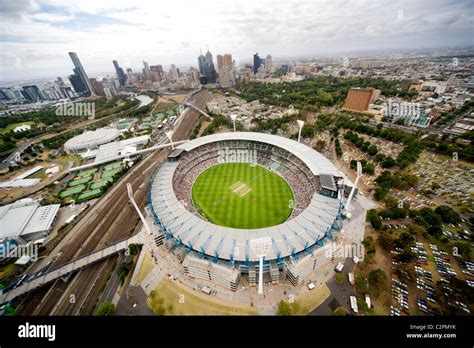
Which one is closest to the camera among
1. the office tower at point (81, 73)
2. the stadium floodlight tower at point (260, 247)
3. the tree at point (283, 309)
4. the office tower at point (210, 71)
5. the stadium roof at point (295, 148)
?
the tree at point (283, 309)

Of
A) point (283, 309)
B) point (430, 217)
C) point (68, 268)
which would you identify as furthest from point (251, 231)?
point (430, 217)

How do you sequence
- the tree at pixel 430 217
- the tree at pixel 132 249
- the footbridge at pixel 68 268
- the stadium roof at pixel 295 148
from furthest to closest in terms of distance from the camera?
1. the stadium roof at pixel 295 148
2. the tree at pixel 430 217
3. the tree at pixel 132 249
4. the footbridge at pixel 68 268

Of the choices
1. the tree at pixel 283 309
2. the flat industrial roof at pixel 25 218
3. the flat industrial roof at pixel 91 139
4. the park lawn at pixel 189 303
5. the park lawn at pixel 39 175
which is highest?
the flat industrial roof at pixel 91 139

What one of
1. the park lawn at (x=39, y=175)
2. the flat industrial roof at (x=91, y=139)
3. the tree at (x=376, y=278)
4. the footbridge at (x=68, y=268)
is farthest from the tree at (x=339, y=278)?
the flat industrial roof at (x=91, y=139)

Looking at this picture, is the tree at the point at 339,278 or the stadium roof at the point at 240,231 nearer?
the stadium roof at the point at 240,231

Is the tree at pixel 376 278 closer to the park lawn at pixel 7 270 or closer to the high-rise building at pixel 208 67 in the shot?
the park lawn at pixel 7 270
